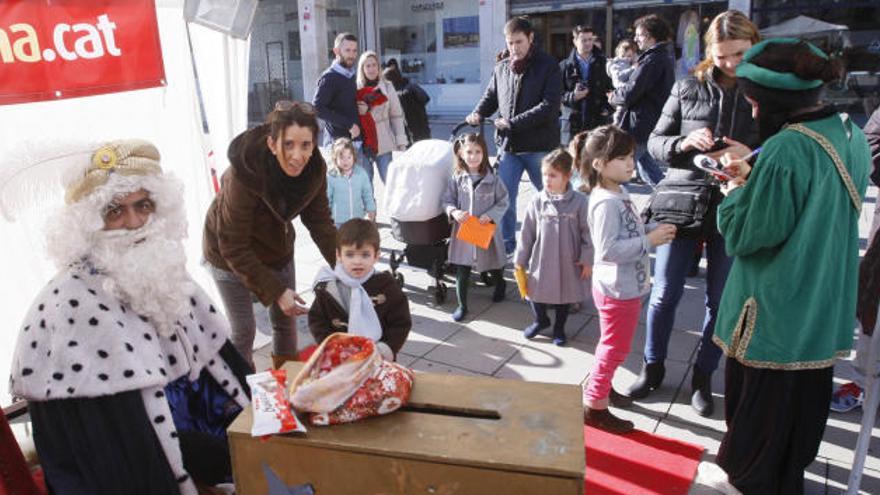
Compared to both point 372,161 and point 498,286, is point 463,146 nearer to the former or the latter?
point 498,286

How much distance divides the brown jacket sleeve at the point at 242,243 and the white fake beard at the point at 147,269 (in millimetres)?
693

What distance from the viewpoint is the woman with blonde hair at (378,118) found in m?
6.72

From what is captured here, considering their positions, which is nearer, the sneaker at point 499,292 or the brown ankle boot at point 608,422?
the brown ankle boot at point 608,422

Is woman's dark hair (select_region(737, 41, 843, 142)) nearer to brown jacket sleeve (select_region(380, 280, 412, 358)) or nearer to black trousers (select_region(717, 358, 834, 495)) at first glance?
black trousers (select_region(717, 358, 834, 495))

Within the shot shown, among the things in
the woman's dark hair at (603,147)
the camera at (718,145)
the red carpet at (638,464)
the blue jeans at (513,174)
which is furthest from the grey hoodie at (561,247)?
the camera at (718,145)

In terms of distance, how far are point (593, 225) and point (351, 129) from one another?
3.73 meters

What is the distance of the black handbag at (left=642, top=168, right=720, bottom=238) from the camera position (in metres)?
3.08

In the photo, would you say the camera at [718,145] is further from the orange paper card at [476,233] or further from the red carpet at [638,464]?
the orange paper card at [476,233]

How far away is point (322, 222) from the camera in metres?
3.41

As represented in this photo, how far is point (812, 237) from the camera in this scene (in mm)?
2203

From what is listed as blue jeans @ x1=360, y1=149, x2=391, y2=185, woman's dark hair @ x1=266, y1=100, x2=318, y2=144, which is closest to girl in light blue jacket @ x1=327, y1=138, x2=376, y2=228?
blue jeans @ x1=360, y1=149, x2=391, y2=185

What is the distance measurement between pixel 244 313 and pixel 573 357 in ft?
6.67

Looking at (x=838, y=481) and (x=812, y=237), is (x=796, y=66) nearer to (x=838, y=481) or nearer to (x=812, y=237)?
(x=812, y=237)

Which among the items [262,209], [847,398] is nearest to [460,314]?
[262,209]
